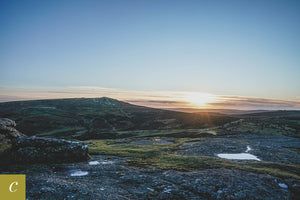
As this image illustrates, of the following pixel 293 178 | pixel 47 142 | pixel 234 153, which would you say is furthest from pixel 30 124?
pixel 293 178

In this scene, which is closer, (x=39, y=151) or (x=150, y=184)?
(x=150, y=184)

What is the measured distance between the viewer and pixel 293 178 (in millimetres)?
22641

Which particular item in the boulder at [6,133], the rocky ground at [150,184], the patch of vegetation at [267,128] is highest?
the boulder at [6,133]

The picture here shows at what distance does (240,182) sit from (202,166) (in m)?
7.77

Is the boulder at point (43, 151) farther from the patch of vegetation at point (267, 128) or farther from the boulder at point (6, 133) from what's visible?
the patch of vegetation at point (267, 128)

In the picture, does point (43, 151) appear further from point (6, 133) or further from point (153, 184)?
point (153, 184)

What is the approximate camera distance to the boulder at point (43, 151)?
27.2 meters

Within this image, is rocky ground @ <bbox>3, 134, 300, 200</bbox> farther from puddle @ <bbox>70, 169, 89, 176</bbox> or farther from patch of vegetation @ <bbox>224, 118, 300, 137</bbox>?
patch of vegetation @ <bbox>224, 118, 300, 137</bbox>

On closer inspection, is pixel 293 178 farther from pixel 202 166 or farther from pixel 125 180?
pixel 125 180

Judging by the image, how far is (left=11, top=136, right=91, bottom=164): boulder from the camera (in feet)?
89.4

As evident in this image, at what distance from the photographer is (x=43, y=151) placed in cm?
2827

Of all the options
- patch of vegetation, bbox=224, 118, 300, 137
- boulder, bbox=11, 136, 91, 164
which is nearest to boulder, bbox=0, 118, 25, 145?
boulder, bbox=11, 136, 91, 164

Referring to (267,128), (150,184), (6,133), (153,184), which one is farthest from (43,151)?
(267,128)

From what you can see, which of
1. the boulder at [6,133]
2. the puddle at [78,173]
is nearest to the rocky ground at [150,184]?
the puddle at [78,173]
